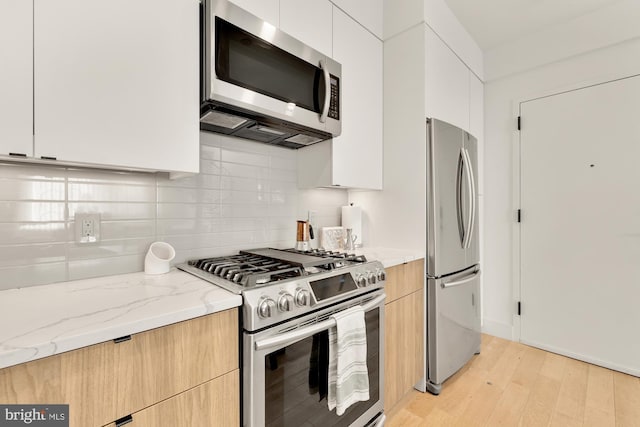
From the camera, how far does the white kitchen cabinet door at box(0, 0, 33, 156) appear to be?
81 cm

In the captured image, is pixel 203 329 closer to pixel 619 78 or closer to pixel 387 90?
pixel 387 90

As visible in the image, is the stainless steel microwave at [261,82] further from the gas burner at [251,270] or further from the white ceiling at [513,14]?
the white ceiling at [513,14]

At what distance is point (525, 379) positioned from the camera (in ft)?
6.75

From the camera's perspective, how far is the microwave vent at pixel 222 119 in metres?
1.31

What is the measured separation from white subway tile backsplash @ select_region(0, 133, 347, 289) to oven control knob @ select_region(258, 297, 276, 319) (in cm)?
71

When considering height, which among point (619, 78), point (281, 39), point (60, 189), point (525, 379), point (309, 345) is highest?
point (619, 78)

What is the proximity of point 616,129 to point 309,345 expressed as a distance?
2.70 m

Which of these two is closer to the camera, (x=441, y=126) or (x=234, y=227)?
(x=234, y=227)

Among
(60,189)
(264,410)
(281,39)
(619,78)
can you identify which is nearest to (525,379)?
(264,410)

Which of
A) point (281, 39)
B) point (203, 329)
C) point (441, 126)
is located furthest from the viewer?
point (441, 126)

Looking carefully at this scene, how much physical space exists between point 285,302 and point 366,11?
1.99m

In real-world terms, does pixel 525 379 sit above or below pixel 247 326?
below

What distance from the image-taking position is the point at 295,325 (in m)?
1.09

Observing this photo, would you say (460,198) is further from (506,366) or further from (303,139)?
(506,366)
